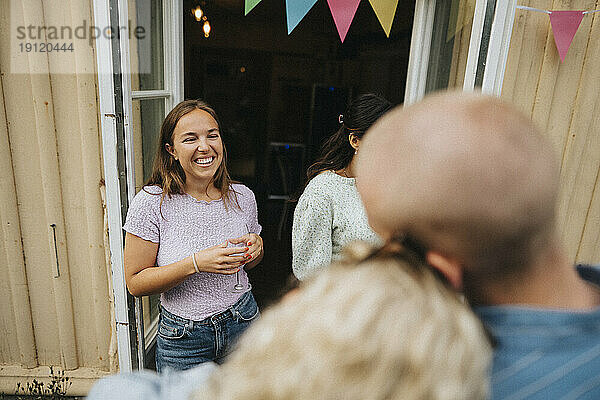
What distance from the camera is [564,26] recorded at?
1777 mm

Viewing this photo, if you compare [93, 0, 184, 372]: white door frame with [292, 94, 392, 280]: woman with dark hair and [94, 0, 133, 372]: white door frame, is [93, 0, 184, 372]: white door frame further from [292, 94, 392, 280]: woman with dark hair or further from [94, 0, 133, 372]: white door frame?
[292, 94, 392, 280]: woman with dark hair

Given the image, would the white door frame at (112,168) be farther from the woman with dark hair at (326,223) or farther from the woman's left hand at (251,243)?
the woman with dark hair at (326,223)

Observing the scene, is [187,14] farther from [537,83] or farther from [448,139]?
[448,139]

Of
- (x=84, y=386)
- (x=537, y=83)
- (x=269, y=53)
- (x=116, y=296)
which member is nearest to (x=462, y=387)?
(x=116, y=296)

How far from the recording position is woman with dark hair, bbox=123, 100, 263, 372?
4.67 ft

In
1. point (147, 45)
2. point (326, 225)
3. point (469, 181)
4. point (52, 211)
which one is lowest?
point (52, 211)

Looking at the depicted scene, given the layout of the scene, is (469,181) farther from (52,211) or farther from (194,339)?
(52,211)

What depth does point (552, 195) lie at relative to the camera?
0.45 m

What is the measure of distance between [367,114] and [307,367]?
1.44m

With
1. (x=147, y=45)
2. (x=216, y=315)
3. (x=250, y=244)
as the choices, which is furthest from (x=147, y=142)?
(x=216, y=315)

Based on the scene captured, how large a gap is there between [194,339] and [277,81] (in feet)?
19.6

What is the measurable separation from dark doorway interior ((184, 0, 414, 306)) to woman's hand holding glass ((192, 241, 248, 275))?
10.6 ft

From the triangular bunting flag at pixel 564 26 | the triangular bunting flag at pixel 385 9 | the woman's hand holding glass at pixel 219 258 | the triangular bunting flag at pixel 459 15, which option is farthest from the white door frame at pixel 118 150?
the triangular bunting flag at pixel 564 26

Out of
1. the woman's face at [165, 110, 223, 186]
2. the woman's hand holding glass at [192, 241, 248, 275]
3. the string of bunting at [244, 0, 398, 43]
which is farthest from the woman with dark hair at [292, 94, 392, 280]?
the string of bunting at [244, 0, 398, 43]
